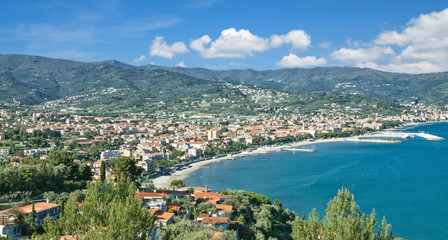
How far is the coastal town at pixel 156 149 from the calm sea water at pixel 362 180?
15.6ft

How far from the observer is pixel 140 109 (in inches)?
4023

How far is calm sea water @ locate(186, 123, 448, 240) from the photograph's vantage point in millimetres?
21734

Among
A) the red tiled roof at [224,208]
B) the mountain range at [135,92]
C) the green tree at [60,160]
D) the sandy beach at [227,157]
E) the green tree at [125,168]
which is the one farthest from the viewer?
the mountain range at [135,92]

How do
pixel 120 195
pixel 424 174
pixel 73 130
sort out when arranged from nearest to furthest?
pixel 120 195 → pixel 424 174 → pixel 73 130

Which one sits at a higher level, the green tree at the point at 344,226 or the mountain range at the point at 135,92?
the mountain range at the point at 135,92

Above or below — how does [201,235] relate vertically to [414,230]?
above

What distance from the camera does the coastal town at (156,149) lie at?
43.5 ft

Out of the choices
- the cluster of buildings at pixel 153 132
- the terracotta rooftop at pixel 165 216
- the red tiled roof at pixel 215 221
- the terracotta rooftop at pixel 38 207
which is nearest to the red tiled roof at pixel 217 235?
the red tiled roof at pixel 215 221

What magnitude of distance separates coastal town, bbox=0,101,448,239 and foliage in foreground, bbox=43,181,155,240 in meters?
1.51

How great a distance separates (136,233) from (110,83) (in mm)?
151519

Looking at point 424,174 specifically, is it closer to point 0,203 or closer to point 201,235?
point 201,235

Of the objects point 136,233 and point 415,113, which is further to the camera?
point 415,113

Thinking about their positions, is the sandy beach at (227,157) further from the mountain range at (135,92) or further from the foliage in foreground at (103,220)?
the mountain range at (135,92)

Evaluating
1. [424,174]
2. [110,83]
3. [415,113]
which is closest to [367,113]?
[415,113]
